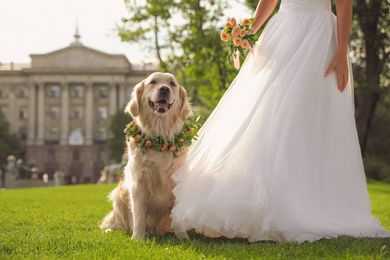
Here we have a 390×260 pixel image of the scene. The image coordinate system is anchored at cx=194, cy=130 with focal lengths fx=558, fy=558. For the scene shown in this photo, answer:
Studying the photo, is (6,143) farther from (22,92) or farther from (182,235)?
(182,235)

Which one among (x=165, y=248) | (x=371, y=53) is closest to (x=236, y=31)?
(x=165, y=248)

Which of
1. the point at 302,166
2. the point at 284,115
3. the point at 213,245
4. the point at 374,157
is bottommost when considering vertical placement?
the point at 374,157

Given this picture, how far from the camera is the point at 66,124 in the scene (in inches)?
3361

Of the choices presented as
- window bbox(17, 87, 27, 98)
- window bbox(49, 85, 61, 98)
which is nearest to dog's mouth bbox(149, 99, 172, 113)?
window bbox(49, 85, 61, 98)

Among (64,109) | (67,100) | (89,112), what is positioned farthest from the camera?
(67,100)

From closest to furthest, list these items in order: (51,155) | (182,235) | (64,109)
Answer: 1. (182,235)
2. (51,155)
3. (64,109)

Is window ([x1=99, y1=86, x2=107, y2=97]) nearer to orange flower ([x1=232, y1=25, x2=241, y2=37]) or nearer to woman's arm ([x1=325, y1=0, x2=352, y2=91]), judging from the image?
orange flower ([x1=232, y1=25, x2=241, y2=37])

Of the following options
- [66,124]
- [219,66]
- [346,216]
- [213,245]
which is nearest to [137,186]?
[213,245]

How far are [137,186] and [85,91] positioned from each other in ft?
271

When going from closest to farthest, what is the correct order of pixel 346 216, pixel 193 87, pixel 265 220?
pixel 265 220 < pixel 346 216 < pixel 193 87

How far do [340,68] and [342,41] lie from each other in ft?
0.80

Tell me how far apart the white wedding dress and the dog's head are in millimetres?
416

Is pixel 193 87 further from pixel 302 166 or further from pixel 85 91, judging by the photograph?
pixel 85 91

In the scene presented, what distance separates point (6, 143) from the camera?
7406 centimetres
